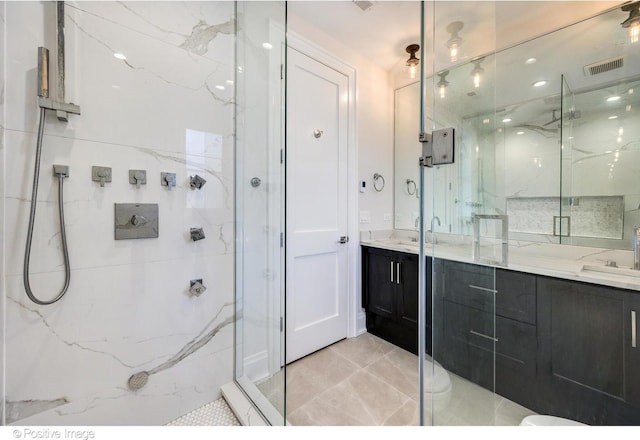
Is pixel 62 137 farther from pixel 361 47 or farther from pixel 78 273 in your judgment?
pixel 361 47

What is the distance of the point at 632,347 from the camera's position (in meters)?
1.12

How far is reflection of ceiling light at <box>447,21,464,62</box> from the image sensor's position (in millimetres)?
1067

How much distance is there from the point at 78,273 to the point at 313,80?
199 cm

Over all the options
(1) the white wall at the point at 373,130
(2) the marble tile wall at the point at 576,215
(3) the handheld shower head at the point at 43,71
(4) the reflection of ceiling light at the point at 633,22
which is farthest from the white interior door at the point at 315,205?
(4) the reflection of ceiling light at the point at 633,22

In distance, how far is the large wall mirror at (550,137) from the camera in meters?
1.13

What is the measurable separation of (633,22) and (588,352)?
75.0 inches

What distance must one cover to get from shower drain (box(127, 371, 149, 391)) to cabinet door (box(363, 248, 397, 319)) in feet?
5.68

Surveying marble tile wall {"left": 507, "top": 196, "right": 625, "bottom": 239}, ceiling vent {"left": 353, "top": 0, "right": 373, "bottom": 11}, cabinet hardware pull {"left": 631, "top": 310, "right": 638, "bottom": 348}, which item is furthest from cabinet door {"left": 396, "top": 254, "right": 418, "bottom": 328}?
ceiling vent {"left": 353, "top": 0, "right": 373, "bottom": 11}

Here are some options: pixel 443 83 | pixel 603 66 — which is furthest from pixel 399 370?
pixel 603 66

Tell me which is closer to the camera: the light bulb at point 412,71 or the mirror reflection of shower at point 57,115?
the mirror reflection of shower at point 57,115

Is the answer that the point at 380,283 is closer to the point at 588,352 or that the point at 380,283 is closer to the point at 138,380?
the point at 588,352

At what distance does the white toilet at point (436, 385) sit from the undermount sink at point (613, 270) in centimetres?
118

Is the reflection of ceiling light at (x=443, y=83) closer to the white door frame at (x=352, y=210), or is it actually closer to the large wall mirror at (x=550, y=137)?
the large wall mirror at (x=550, y=137)

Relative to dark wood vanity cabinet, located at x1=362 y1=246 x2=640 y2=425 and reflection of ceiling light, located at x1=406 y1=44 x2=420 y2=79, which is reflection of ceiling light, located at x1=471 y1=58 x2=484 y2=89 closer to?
dark wood vanity cabinet, located at x1=362 y1=246 x2=640 y2=425
